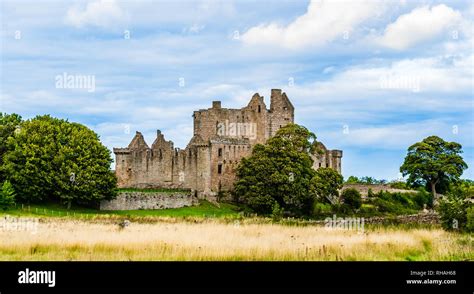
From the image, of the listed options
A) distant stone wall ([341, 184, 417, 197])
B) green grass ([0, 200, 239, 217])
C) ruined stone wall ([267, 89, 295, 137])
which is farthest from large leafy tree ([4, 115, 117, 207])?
distant stone wall ([341, 184, 417, 197])

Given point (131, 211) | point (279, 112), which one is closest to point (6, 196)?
point (131, 211)

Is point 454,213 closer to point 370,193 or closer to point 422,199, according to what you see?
point 370,193

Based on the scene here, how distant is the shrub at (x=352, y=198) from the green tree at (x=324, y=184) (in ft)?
7.30

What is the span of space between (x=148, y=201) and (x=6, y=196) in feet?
45.6

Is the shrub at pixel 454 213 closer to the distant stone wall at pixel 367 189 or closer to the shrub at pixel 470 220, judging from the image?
the shrub at pixel 470 220

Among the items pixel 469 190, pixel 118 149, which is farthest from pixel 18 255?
pixel 118 149

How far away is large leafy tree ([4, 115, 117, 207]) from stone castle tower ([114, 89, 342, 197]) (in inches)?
403

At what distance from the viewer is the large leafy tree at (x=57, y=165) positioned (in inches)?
2329

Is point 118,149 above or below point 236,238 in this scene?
above

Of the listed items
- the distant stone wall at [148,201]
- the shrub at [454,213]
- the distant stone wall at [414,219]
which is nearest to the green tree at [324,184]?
the distant stone wall at [414,219]
